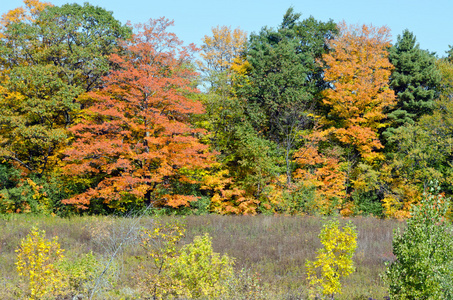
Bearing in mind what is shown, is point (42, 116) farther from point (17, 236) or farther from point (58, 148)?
point (17, 236)

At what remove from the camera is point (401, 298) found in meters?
6.46

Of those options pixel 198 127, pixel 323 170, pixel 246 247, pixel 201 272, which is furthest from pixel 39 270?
pixel 323 170

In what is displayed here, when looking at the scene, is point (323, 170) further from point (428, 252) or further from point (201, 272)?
point (201, 272)

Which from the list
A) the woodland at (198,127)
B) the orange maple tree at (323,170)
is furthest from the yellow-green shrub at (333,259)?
the orange maple tree at (323,170)

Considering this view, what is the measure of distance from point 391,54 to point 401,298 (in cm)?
2488

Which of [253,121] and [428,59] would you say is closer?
[253,121]

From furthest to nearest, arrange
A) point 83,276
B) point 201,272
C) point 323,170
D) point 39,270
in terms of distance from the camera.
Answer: point 323,170 → point 83,276 → point 39,270 → point 201,272

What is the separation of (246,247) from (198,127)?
1297cm

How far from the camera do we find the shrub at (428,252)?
Answer: 20.0 feet

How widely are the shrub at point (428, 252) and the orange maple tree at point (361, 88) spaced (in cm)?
1919

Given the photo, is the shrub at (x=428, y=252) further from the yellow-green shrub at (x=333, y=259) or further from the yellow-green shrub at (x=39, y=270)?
the yellow-green shrub at (x=39, y=270)

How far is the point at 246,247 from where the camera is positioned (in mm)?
12930

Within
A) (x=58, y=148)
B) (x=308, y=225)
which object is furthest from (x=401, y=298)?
(x=58, y=148)

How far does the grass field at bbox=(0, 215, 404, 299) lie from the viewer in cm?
915
